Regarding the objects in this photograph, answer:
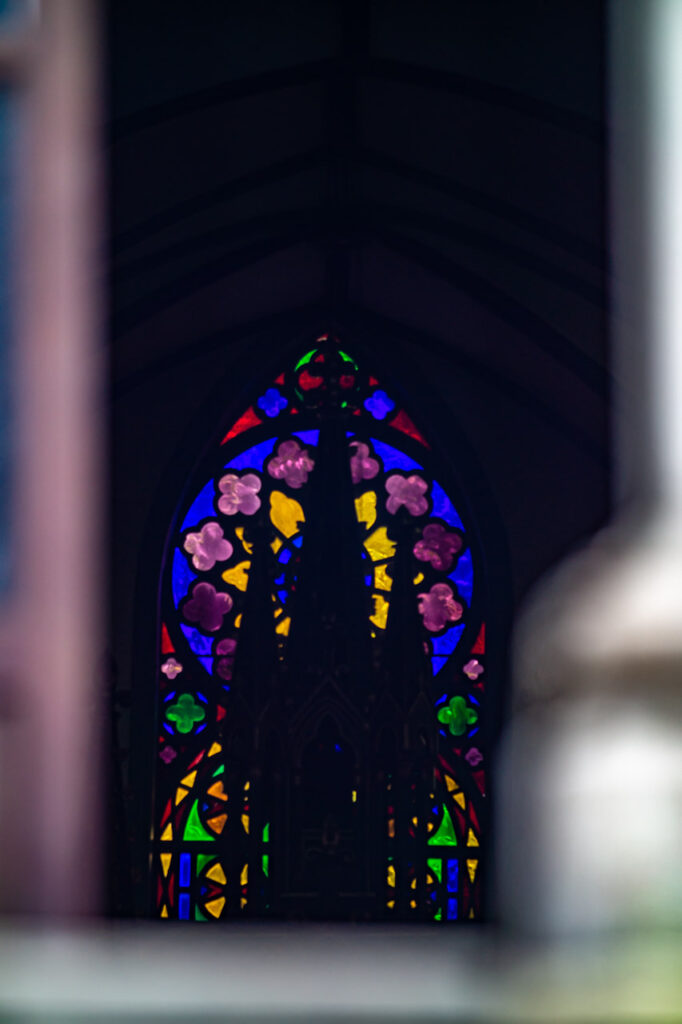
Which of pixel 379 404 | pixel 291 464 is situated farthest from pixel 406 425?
pixel 291 464

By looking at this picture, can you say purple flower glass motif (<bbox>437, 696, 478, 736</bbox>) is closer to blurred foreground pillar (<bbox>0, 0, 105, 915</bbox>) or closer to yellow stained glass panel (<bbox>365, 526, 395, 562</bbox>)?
yellow stained glass panel (<bbox>365, 526, 395, 562</bbox>)

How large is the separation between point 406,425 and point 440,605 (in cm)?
129

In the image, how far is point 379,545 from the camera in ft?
31.9

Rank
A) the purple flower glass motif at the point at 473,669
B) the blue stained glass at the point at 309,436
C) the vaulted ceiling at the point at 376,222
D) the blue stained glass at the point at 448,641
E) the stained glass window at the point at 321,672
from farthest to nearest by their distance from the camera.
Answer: the blue stained glass at the point at 309,436 < the blue stained glass at the point at 448,641 < the purple flower glass motif at the point at 473,669 < the stained glass window at the point at 321,672 < the vaulted ceiling at the point at 376,222

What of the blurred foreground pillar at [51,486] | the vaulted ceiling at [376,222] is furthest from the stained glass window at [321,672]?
the blurred foreground pillar at [51,486]

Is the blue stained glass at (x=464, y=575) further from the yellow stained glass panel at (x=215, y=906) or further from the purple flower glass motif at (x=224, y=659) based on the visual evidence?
the yellow stained glass panel at (x=215, y=906)

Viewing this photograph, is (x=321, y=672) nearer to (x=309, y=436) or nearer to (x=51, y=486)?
(x=309, y=436)

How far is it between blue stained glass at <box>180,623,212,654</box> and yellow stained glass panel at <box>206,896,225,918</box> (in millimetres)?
1667

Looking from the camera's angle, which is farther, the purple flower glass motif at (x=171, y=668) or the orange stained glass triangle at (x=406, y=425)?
the orange stained glass triangle at (x=406, y=425)

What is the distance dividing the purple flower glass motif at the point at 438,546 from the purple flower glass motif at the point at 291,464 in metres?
0.95

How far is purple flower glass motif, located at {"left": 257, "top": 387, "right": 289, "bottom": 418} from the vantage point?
9938 millimetres

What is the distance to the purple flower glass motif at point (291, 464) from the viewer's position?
9.89 meters

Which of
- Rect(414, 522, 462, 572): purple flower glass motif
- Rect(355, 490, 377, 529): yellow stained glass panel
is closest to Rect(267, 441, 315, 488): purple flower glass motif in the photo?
Rect(355, 490, 377, 529): yellow stained glass panel

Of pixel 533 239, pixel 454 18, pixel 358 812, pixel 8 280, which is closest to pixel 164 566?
pixel 358 812
